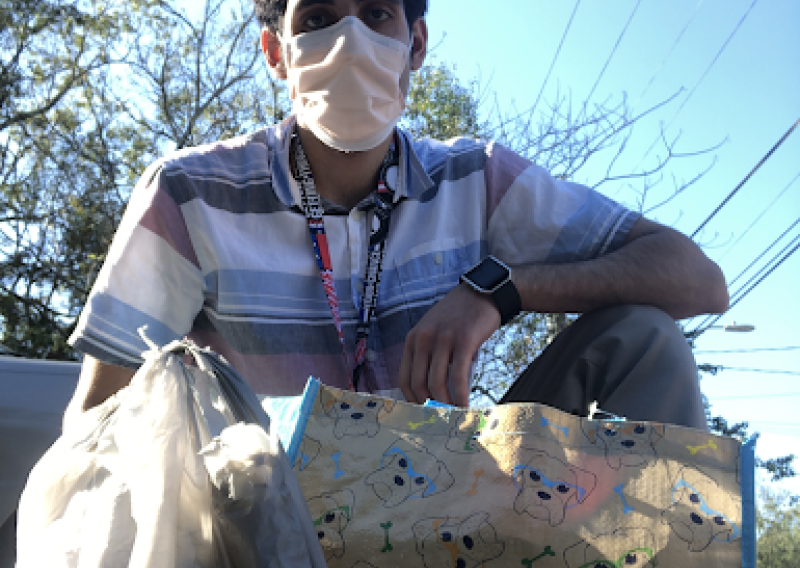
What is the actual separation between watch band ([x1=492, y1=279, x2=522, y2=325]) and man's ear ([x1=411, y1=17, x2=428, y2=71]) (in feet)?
2.85

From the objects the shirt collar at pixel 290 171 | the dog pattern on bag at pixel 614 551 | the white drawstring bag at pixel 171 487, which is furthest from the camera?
the shirt collar at pixel 290 171

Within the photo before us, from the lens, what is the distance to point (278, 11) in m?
2.12

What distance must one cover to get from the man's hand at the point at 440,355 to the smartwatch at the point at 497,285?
0.40 ft

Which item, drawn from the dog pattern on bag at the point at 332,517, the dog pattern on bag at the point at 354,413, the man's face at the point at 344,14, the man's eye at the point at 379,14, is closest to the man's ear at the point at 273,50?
the man's face at the point at 344,14

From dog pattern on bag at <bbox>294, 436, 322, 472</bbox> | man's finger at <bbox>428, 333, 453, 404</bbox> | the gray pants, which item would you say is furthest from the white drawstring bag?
the gray pants

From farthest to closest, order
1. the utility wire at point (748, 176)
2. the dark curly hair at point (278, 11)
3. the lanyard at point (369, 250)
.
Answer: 1. the utility wire at point (748, 176)
2. the dark curly hair at point (278, 11)
3. the lanyard at point (369, 250)

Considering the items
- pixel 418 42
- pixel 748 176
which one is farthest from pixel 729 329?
pixel 418 42

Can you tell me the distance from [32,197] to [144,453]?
11854 millimetres

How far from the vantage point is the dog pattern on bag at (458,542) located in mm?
848

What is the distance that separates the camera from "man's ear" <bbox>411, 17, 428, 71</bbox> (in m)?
2.18

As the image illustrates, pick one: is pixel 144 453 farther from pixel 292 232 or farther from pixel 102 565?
pixel 292 232

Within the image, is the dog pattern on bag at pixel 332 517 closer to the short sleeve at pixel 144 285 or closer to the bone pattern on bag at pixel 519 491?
the bone pattern on bag at pixel 519 491

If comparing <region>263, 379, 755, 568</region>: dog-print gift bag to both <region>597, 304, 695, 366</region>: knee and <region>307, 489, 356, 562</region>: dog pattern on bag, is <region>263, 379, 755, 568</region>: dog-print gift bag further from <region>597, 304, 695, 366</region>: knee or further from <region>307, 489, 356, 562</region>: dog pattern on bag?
<region>597, 304, 695, 366</region>: knee

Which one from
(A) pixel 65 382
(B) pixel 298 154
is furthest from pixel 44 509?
(A) pixel 65 382
